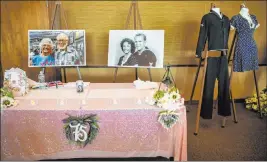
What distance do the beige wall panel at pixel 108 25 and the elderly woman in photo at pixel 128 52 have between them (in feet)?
2.20

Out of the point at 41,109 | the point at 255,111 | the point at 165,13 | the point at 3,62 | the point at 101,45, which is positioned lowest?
the point at 255,111

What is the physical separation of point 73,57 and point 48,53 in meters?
0.29

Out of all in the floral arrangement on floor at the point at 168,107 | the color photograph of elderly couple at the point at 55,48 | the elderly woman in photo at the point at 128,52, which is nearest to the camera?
the floral arrangement on floor at the point at 168,107

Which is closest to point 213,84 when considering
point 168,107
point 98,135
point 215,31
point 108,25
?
point 215,31

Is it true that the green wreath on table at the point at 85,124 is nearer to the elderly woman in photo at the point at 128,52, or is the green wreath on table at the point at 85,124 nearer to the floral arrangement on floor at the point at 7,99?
the floral arrangement on floor at the point at 7,99

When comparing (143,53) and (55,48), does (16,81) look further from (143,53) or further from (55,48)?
(143,53)

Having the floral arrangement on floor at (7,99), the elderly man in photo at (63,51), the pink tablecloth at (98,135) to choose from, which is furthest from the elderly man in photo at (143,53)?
the floral arrangement on floor at (7,99)

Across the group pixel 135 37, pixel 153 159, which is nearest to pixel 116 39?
pixel 135 37

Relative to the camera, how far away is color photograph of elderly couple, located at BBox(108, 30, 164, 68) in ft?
11.1

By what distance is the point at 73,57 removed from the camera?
132 inches

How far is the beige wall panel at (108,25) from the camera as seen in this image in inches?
151

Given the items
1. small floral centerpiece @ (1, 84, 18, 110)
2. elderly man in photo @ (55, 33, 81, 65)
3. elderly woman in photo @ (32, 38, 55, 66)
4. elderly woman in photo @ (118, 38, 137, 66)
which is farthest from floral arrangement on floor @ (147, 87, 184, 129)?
elderly woman in photo @ (32, 38, 55, 66)

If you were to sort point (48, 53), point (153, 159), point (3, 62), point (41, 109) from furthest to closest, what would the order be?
point (3, 62) → point (48, 53) → point (153, 159) → point (41, 109)

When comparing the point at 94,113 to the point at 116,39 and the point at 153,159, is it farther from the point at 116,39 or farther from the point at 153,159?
the point at 116,39
